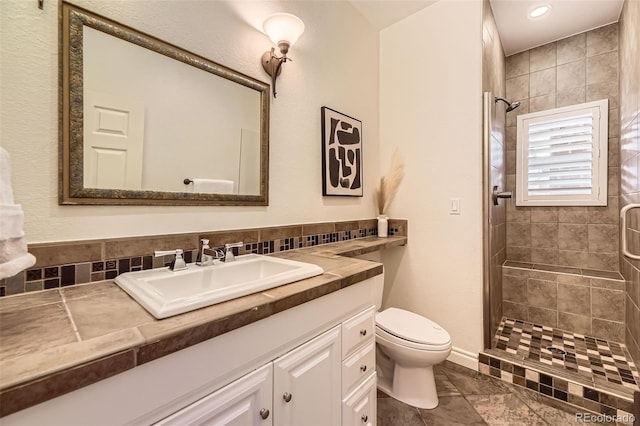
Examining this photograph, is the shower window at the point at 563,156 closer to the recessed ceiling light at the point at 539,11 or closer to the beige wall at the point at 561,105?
the beige wall at the point at 561,105

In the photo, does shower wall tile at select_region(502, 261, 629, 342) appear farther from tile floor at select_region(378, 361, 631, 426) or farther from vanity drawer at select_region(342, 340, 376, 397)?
vanity drawer at select_region(342, 340, 376, 397)

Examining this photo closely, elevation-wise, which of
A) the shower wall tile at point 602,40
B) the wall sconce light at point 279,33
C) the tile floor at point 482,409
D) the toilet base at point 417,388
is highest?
the shower wall tile at point 602,40

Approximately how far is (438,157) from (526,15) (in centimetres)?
157

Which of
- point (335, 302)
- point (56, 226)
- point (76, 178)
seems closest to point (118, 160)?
point (76, 178)

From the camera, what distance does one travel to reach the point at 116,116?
1.02 metres

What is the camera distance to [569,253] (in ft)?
8.57

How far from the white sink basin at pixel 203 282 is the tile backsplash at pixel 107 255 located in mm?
56

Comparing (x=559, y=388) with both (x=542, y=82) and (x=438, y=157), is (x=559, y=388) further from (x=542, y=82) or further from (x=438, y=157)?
(x=542, y=82)

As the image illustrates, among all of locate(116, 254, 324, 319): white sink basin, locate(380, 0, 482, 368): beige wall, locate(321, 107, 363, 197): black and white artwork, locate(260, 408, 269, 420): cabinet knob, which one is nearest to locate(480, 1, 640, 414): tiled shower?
locate(380, 0, 482, 368): beige wall

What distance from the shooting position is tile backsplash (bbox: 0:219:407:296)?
33.1 inches

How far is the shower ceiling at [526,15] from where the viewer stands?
6.92ft

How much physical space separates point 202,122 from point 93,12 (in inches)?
19.3

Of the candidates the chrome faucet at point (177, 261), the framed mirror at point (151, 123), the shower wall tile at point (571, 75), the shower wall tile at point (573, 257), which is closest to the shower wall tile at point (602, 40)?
the shower wall tile at point (571, 75)

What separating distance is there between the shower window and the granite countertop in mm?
2851
